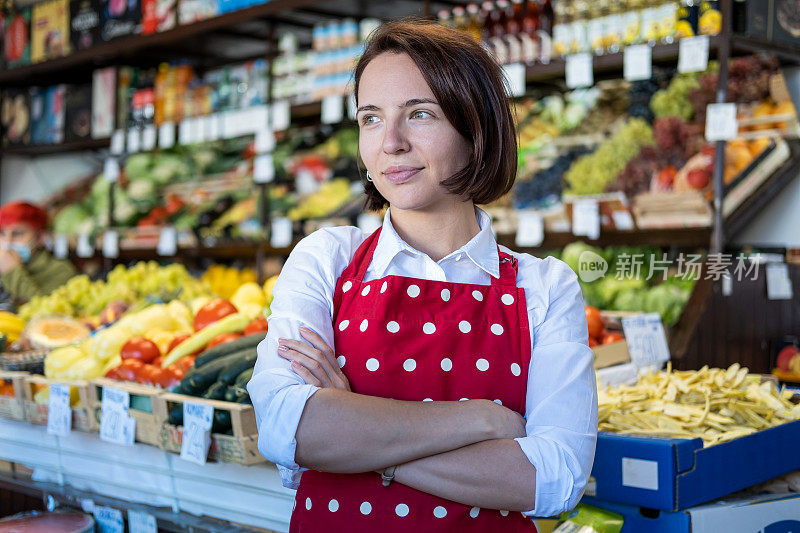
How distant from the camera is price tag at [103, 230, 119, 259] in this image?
585 centimetres

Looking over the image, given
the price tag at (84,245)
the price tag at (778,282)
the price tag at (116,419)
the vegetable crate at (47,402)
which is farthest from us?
the price tag at (84,245)

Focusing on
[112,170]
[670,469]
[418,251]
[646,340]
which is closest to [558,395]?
[418,251]

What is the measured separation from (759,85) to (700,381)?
1.77m

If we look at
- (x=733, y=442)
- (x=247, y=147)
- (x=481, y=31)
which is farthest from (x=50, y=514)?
(x=247, y=147)

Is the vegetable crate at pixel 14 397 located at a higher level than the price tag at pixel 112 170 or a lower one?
lower

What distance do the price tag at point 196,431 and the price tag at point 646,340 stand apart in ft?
4.73

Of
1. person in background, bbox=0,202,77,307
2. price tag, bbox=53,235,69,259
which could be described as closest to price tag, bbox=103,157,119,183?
price tag, bbox=53,235,69,259

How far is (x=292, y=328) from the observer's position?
138 cm

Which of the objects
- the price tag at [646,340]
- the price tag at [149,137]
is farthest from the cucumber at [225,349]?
the price tag at [149,137]

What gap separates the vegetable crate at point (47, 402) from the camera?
8.13 ft

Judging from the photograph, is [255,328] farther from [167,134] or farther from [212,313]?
[167,134]

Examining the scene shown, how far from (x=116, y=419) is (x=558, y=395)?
148 cm

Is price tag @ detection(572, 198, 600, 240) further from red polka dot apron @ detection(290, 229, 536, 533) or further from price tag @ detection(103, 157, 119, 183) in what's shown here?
price tag @ detection(103, 157, 119, 183)

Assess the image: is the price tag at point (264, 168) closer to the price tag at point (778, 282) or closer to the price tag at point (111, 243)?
the price tag at point (111, 243)
